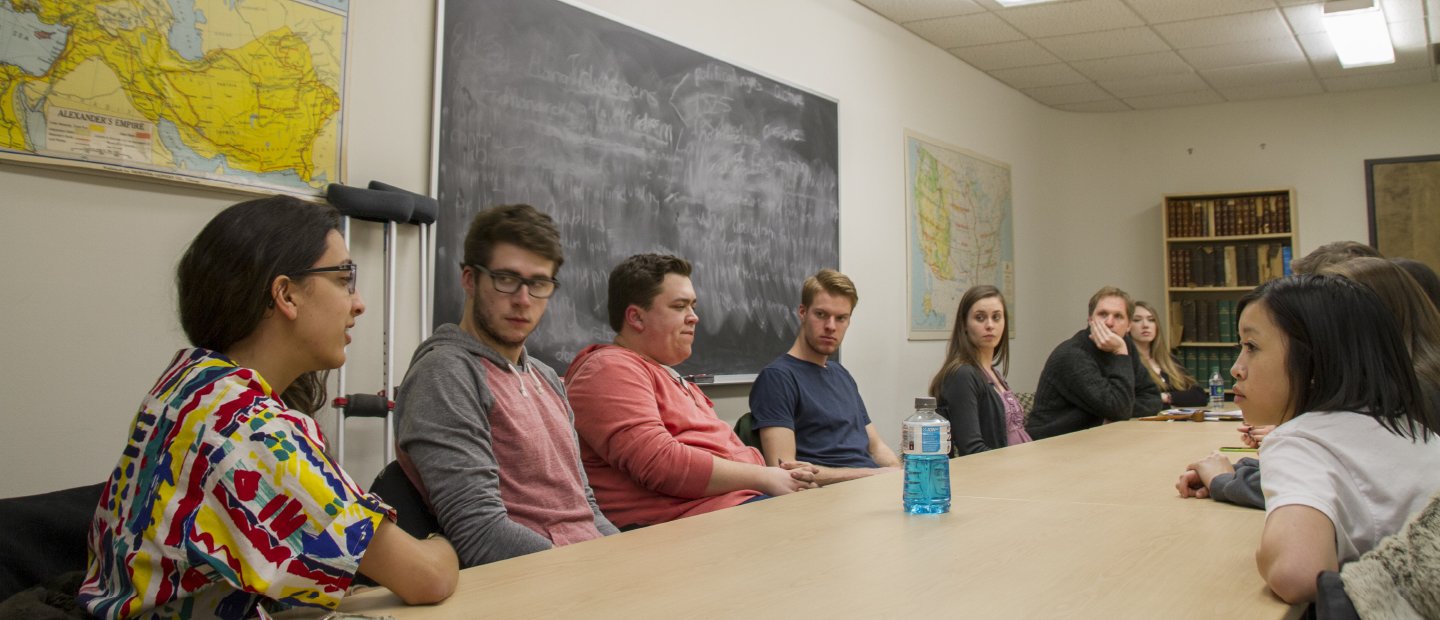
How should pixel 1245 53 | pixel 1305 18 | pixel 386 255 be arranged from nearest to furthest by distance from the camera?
pixel 386 255 → pixel 1305 18 → pixel 1245 53

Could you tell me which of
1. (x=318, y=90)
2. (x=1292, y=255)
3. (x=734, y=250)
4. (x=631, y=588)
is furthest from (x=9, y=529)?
(x=1292, y=255)

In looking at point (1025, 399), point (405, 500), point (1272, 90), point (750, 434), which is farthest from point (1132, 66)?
point (405, 500)

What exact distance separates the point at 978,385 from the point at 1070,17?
2.50 metres

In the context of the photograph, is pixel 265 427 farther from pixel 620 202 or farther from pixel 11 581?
pixel 620 202

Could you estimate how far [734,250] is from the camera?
158 inches

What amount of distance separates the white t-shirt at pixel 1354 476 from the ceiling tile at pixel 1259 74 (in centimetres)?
546

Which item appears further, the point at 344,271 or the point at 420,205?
the point at 420,205

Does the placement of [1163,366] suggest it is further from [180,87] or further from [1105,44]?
[180,87]

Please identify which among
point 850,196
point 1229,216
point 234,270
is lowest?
point 234,270

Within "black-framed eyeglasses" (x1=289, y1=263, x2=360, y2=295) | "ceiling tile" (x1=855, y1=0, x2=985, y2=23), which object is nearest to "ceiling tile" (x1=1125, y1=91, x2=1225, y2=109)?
"ceiling tile" (x1=855, y1=0, x2=985, y2=23)

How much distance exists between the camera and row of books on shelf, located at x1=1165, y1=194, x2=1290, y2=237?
21.5 feet

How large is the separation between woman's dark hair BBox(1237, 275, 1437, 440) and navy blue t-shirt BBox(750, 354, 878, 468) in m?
1.73

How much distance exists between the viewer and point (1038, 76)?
20.3 feet

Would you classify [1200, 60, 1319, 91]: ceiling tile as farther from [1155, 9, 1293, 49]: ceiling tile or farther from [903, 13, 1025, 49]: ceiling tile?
[903, 13, 1025, 49]: ceiling tile
